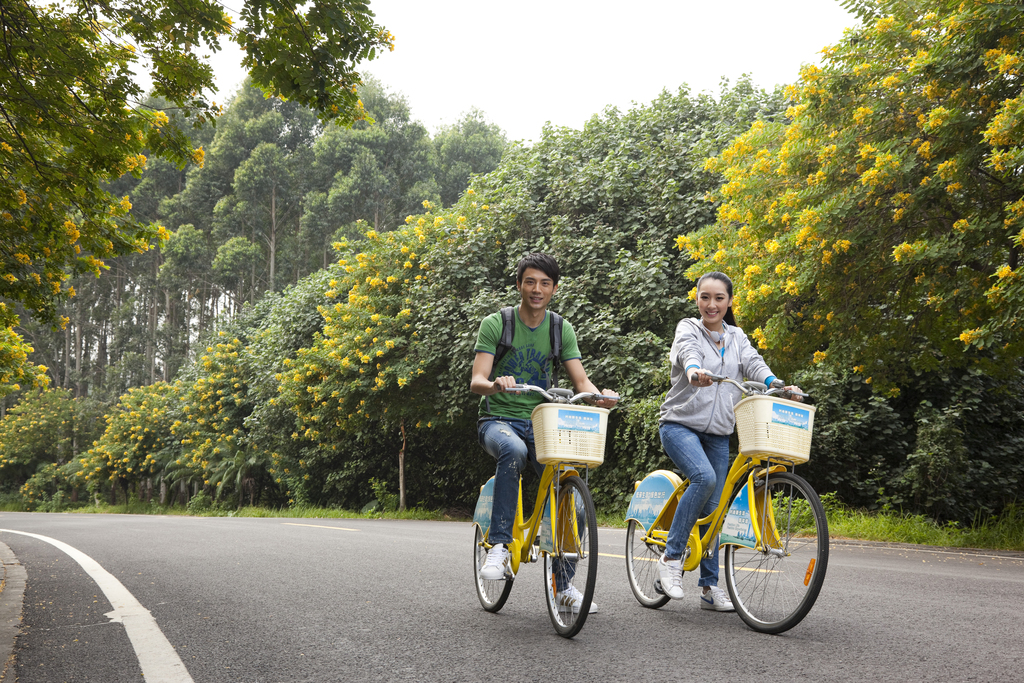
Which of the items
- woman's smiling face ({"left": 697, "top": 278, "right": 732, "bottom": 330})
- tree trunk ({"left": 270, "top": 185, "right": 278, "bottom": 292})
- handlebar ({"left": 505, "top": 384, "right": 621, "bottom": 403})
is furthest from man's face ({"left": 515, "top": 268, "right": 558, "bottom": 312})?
tree trunk ({"left": 270, "top": 185, "right": 278, "bottom": 292})

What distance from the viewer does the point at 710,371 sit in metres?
4.72

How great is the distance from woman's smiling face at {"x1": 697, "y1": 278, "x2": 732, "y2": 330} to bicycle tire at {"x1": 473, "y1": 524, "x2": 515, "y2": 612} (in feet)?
6.26

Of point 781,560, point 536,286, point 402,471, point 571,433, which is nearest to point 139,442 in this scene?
Answer: point 402,471

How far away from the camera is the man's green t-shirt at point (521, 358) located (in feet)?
→ 14.9

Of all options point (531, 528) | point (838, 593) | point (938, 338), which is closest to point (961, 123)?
point (938, 338)

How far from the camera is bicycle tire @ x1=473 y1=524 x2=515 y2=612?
4.81 m

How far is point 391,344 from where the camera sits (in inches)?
728

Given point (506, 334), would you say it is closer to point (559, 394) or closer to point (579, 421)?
point (559, 394)

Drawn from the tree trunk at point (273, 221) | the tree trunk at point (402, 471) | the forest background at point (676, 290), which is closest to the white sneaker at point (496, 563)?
the forest background at point (676, 290)

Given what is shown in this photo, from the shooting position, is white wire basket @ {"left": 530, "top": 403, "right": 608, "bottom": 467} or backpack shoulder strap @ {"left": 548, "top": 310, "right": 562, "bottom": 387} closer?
white wire basket @ {"left": 530, "top": 403, "right": 608, "bottom": 467}

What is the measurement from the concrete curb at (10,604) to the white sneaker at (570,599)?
8.45ft

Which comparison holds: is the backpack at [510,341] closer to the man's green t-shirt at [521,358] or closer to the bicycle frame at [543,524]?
the man's green t-shirt at [521,358]

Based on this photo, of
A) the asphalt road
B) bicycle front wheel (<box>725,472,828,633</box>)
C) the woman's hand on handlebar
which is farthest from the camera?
the woman's hand on handlebar

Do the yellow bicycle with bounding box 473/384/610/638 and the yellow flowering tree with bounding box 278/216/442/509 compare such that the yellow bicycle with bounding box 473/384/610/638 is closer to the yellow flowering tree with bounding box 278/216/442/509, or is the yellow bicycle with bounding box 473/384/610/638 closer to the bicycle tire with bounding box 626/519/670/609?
the bicycle tire with bounding box 626/519/670/609
